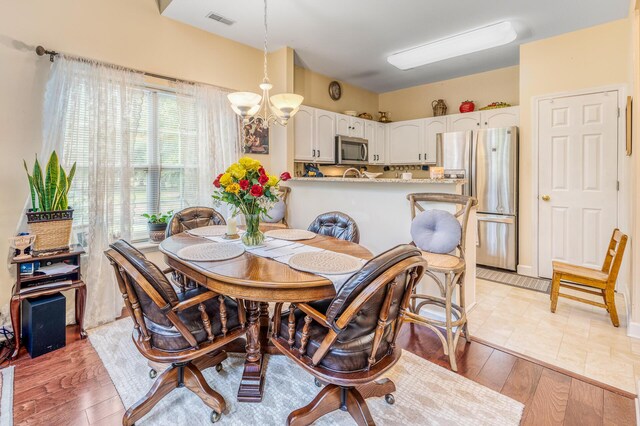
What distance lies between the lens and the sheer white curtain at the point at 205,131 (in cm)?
333

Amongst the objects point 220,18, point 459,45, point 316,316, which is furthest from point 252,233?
point 459,45

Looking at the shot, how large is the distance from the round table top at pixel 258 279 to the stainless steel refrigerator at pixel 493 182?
3.43 m

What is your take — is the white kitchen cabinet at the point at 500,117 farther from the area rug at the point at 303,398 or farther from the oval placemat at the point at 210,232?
the oval placemat at the point at 210,232

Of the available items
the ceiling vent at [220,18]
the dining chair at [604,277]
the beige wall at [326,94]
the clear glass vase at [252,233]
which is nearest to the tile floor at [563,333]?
the dining chair at [604,277]

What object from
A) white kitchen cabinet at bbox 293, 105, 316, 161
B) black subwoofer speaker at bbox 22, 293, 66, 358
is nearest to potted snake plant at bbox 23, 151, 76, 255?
black subwoofer speaker at bbox 22, 293, 66, 358

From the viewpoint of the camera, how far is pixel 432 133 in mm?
5234

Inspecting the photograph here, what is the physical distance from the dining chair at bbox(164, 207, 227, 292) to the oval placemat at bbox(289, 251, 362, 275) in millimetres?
1223

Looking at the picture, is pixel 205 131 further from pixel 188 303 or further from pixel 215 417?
pixel 215 417

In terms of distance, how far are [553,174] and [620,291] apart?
1.39m

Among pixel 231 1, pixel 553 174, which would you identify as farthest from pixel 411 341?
pixel 231 1

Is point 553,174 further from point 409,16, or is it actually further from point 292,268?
point 292,268

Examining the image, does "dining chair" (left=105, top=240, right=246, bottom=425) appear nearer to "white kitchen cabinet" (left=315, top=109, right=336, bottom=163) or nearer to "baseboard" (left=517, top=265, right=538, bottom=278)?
"white kitchen cabinet" (left=315, top=109, right=336, bottom=163)

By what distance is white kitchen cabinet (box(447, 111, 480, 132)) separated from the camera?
474 cm

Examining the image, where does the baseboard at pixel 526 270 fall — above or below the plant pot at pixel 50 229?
below
